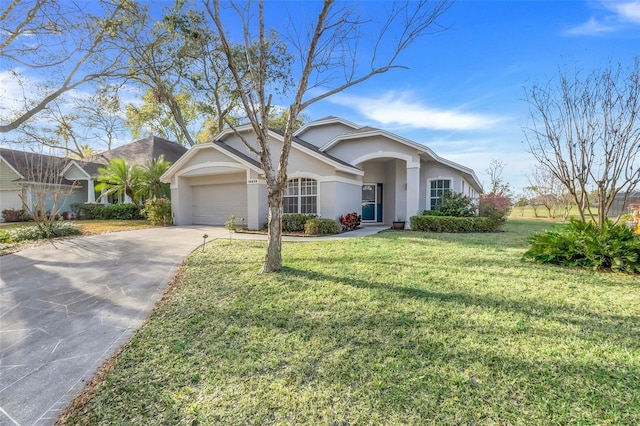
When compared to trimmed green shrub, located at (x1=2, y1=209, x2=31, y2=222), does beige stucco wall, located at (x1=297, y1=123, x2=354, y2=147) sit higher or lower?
higher

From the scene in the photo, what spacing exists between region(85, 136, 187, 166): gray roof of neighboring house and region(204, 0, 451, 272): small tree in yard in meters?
21.4

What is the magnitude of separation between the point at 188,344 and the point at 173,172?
14.9 m

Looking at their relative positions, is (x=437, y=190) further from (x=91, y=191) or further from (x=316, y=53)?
(x=91, y=191)

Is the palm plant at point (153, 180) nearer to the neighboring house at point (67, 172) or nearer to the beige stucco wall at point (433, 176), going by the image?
the neighboring house at point (67, 172)

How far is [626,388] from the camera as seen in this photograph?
294 centimetres

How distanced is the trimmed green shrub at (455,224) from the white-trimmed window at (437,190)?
2614 mm

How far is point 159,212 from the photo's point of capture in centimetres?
1692

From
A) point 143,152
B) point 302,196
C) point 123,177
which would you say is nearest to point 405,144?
point 302,196

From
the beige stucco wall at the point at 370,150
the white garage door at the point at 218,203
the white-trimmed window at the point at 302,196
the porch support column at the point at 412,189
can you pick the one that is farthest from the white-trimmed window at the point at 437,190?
the white garage door at the point at 218,203

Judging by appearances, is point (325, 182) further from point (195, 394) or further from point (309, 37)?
point (195, 394)

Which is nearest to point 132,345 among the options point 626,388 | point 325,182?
point 626,388

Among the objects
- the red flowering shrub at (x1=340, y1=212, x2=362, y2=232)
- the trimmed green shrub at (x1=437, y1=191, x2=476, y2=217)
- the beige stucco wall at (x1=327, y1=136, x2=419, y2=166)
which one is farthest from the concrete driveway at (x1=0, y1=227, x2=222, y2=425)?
the trimmed green shrub at (x1=437, y1=191, x2=476, y2=217)

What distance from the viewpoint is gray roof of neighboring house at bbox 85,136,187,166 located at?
84.1 feet

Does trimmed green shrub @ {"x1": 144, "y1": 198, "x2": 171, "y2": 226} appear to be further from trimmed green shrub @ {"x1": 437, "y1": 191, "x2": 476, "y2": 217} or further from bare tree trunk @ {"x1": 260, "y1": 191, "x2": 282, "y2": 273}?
trimmed green shrub @ {"x1": 437, "y1": 191, "x2": 476, "y2": 217}
